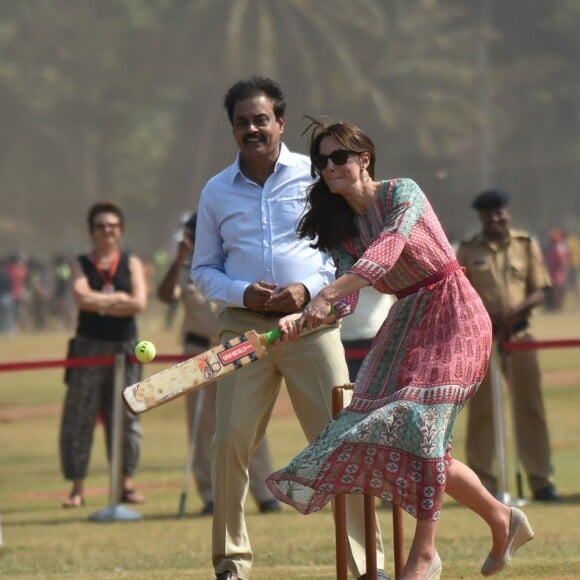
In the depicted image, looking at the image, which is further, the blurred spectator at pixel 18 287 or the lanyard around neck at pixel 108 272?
the blurred spectator at pixel 18 287

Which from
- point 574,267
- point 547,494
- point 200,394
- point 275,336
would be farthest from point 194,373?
point 574,267

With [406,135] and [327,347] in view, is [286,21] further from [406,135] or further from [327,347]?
[327,347]

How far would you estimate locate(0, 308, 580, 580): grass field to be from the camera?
313 inches

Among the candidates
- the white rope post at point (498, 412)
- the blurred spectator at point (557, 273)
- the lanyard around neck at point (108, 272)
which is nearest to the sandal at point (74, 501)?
the lanyard around neck at point (108, 272)

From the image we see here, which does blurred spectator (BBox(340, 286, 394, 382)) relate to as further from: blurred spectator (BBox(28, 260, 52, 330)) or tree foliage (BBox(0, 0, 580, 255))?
tree foliage (BBox(0, 0, 580, 255))

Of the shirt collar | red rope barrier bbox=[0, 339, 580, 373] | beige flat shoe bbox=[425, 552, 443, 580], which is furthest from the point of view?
red rope barrier bbox=[0, 339, 580, 373]

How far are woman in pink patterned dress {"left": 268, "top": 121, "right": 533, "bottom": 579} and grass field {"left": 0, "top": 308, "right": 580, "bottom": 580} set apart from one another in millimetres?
1245

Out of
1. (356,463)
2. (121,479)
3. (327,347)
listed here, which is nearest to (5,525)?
(121,479)

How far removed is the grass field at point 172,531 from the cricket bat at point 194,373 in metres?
1.60

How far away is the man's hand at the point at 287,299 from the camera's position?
6.65m

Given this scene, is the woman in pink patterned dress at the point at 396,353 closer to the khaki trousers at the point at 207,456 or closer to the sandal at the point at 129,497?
the khaki trousers at the point at 207,456

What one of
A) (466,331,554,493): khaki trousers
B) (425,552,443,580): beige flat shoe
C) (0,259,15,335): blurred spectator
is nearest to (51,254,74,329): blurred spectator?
→ (0,259,15,335): blurred spectator

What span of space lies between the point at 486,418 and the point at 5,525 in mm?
3614

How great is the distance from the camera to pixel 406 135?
180 ft
